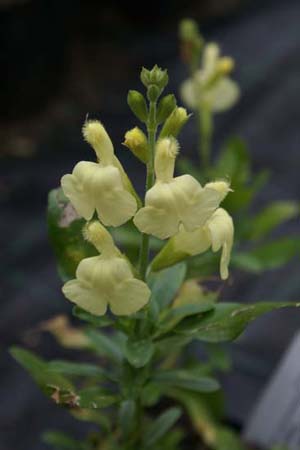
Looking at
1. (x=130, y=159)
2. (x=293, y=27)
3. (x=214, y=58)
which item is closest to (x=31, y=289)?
(x=130, y=159)

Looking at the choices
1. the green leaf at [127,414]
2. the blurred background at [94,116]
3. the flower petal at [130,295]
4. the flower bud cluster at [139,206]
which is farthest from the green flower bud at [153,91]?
the blurred background at [94,116]

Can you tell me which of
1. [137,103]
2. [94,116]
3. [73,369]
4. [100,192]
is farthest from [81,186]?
[94,116]

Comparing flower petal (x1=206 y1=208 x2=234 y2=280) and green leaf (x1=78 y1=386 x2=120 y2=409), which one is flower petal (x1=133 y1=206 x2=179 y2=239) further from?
green leaf (x1=78 y1=386 x2=120 y2=409)

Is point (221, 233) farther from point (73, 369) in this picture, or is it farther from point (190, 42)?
point (190, 42)

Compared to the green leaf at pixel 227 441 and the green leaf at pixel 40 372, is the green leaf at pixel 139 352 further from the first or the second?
the green leaf at pixel 227 441

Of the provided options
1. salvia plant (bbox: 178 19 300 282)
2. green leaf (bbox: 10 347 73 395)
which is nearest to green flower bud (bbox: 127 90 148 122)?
green leaf (bbox: 10 347 73 395)

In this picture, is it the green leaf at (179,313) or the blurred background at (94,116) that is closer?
the green leaf at (179,313)

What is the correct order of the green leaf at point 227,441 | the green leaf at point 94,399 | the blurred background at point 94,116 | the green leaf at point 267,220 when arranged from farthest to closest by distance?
the blurred background at point 94,116 < the green leaf at point 267,220 < the green leaf at point 227,441 < the green leaf at point 94,399

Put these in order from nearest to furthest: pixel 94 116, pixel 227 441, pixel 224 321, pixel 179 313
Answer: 1. pixel 224 321
2. pixel 179 313
3. pixel 227 441
4. pixel 94 116
